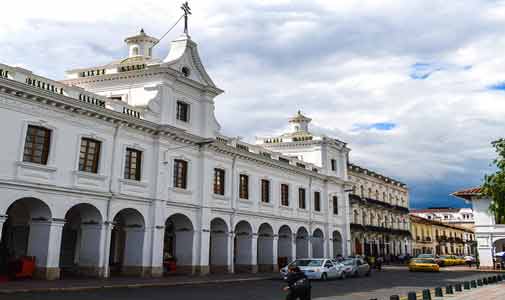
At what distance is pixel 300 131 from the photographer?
49.6 meters

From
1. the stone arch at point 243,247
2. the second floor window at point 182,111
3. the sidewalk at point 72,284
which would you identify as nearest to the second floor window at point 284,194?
the stone arch at point 243,247

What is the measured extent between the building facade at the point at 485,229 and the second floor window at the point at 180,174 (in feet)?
92.1

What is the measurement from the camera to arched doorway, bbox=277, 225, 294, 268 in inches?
1572

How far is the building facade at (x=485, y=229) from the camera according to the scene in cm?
4556

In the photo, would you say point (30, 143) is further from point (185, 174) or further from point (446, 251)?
point (446, 251)

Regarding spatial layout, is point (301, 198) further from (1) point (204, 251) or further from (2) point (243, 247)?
(1) point (204, 251)

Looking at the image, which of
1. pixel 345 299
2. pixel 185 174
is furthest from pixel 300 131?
pixel 345 299

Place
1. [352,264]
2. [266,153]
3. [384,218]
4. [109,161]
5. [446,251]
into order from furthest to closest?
[446,251] → [384,218] → [266,153] → [352,264] → [109,161]

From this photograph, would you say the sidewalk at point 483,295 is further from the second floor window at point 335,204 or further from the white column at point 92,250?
the second floor window at point 335,204

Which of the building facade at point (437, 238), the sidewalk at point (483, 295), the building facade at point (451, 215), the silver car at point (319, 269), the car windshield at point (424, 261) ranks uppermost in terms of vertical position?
the building facade at point (451, 215)

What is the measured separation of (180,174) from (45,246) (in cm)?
932

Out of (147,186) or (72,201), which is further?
(147,186)

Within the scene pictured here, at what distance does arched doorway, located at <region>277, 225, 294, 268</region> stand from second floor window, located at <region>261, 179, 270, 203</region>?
10.3 feet

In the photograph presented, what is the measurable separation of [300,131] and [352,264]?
61.0ft
